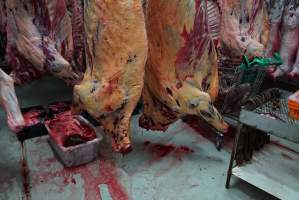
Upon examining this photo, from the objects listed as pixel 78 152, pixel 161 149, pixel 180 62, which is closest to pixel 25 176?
pixel 78 152

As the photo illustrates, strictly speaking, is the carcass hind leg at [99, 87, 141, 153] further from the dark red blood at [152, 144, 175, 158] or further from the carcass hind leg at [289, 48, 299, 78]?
the carcass hind leg at [289, 48, 299, 78]

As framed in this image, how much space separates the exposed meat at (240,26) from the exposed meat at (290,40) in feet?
Result: 1.67

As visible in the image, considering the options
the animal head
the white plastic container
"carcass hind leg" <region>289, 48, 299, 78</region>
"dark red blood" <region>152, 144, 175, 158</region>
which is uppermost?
the animal head

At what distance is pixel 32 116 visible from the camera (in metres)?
2.48

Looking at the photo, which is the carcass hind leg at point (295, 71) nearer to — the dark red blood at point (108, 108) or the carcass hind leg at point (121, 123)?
the carcass hind leg at point (121, 123)

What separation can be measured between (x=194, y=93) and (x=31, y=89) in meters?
1.99

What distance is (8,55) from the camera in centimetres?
220

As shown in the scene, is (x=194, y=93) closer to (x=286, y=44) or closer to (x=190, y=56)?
(x=190, y=56)

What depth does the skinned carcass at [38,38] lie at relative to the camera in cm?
207

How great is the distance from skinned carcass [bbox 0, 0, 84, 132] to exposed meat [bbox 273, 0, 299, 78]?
1751 mm

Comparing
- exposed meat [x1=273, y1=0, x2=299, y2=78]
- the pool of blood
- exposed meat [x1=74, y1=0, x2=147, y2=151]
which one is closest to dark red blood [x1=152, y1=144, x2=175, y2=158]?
the pool of blood

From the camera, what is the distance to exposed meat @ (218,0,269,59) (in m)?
2.24

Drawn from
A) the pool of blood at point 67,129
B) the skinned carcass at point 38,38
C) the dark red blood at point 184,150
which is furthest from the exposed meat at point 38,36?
the dark red blood at point 184,150

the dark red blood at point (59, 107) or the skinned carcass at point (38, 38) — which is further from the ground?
the skinned carcass at point (38, 38)
